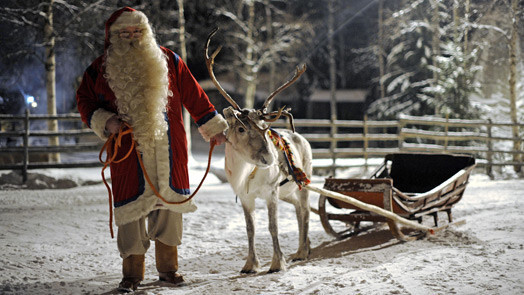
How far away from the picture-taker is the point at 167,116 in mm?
3625

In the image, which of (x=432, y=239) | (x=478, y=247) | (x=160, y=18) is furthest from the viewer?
(x=160, y=18)

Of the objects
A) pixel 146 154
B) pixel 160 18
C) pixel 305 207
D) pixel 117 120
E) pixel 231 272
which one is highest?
pixel 160 18

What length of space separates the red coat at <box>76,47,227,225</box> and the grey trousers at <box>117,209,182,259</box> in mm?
106

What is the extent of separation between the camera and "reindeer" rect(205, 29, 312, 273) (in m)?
3.92

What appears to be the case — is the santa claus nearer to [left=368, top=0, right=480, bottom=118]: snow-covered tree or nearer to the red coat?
the red coat

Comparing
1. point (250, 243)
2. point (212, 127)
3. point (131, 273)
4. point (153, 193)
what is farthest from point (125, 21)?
point (250, 243)

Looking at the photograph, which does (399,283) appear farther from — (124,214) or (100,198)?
(100,198)

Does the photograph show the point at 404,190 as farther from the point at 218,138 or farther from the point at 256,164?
the point at 218,138

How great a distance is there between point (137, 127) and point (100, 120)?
0.80ft

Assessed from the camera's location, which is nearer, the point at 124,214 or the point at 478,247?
the point at 124,214

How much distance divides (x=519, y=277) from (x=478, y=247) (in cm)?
105

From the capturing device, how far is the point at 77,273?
4.05 meters

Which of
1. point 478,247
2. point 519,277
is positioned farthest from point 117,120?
point 478,247

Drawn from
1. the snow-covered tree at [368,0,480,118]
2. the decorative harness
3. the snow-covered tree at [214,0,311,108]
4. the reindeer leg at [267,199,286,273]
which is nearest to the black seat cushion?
the decorative harness
